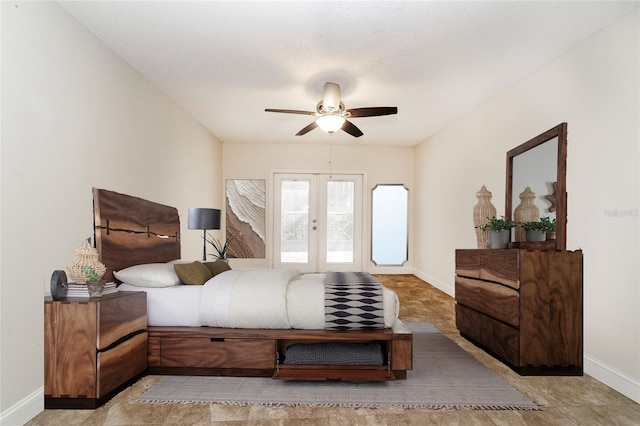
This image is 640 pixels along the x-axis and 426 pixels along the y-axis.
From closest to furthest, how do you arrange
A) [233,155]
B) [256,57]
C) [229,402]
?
[229,402] → [256,57] → [233,155]

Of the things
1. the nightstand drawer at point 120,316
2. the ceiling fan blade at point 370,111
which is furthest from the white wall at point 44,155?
the ceiling fan blade at point 370,111

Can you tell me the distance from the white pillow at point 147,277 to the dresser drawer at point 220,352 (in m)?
0.41

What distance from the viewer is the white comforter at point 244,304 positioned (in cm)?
246

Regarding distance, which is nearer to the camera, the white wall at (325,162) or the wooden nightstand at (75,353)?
the wooden nightstand at (75,353)

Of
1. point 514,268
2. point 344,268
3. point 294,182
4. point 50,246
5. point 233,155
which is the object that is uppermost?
point 233,155

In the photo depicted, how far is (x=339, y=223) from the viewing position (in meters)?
7.00

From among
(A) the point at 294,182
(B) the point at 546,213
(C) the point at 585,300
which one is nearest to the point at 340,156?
(A) the point at 294,182

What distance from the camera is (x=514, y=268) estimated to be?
261 centimetres

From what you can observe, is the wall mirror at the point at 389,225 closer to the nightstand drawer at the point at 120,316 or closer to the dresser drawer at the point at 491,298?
the dresser drawer at the point at 491,298

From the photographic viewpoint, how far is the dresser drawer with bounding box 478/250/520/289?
2588 mm

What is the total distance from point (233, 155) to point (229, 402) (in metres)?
5.33

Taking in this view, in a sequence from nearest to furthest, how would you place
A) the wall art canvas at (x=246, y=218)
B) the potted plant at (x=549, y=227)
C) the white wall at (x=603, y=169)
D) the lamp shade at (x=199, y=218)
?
the white wall at (x=603, y=169), the potted plant at (x=549, y=227), the lamp shade at (x=199, y=218), the wall art canvas at (x=246, y=218)

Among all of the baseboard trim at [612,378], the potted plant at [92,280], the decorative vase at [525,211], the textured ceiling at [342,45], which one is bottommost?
the baseboard trim at [612,378]

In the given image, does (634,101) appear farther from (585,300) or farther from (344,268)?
(344,268)
